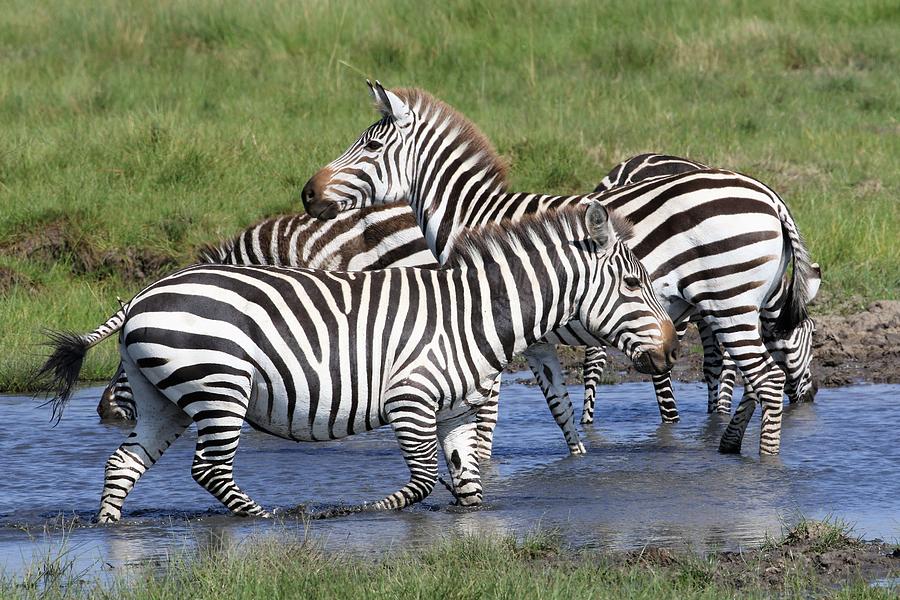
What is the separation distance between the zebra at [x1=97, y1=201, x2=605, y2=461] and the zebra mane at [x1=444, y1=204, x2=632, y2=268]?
82.8 inches

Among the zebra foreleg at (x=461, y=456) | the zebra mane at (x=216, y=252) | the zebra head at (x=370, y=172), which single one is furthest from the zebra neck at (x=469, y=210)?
the zebra foreleg at (x=461, y=456)

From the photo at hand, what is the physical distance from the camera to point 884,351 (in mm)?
9812

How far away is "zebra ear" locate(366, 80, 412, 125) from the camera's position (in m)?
7.68

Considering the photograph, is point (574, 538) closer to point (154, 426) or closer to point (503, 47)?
point (154, 426)

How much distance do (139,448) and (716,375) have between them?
4.29 meters

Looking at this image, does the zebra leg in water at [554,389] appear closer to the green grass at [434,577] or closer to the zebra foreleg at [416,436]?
the zebra foreleg at [416,436]

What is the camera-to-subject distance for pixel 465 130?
7859 millimetres

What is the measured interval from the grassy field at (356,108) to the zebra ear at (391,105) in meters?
3.28

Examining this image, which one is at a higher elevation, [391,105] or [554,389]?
[391,105]

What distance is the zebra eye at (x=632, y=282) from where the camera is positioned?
6156 millimetres

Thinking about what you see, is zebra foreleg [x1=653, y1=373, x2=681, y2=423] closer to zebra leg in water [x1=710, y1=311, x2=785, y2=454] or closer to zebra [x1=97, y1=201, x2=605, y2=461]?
zebra [x1=97, y1=201, x2=605, y2=461]

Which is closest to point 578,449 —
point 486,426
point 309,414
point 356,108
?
point 486,426

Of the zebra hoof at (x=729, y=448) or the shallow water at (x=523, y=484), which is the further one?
the zebra hoof at (x=729, y=448)

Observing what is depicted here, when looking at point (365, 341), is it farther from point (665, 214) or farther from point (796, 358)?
point (796, 358)
